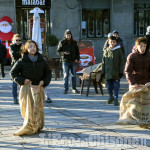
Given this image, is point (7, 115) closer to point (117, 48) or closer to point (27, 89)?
point (27, 89)

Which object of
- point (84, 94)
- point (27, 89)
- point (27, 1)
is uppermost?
point (27, 1)

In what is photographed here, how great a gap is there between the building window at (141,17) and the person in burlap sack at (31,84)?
54.8 ft

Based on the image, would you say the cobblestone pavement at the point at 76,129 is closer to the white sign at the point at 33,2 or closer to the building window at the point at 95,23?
the white sign at the point at 33,2

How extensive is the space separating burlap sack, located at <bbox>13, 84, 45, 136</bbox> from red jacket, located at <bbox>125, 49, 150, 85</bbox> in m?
1.72

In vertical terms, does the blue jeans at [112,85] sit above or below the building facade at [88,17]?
below

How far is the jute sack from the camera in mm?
6762

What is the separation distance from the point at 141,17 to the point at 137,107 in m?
16.6

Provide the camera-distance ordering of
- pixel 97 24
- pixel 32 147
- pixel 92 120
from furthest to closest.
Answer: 1. pixel 97 24
2. pixel 92 120
3. pixel 32 147

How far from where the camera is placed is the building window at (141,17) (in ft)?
73.6

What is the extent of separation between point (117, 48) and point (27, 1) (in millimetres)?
12690

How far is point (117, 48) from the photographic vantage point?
369 inches

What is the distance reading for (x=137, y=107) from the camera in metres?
6.82

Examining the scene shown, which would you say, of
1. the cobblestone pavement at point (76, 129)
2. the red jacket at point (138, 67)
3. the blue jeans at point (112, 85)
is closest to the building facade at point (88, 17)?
the blue jeans at point (112, 85)

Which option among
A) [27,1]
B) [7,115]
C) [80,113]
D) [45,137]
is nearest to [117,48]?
[80,113]
